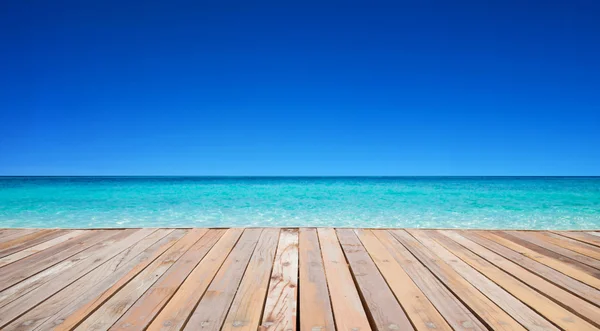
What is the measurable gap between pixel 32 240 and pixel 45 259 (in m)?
0.84

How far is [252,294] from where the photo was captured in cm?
153

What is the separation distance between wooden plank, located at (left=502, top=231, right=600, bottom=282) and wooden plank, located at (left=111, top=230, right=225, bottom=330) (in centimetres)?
233

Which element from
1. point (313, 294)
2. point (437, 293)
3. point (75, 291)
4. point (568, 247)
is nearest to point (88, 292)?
point (75, 291)

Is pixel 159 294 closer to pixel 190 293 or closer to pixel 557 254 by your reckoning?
pixel 190 293

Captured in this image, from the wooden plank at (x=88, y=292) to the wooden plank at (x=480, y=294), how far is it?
1.72 m

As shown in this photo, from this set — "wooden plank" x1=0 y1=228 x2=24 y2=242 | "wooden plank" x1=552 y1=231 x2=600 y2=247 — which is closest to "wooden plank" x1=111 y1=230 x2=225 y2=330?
"wooden plank" x1=0 y1=228 x2=24 y2=242

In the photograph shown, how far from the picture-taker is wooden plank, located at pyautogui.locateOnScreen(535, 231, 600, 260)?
240 centimetres

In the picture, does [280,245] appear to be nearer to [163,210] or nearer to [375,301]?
[375,301]

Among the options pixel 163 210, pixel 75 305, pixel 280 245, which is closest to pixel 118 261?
pixel 75 305

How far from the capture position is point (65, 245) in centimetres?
255

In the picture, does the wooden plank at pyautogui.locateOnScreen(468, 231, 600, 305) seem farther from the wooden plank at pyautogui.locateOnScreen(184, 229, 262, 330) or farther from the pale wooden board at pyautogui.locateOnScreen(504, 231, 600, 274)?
the wooden plank at pyautogui.locateOnScreen(184, 229, 262, 330)

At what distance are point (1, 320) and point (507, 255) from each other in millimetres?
2962

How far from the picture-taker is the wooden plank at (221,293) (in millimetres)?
1243

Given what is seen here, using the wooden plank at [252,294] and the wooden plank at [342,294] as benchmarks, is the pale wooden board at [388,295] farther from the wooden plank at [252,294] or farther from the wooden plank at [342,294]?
the wooden plank at [252,294]
